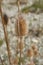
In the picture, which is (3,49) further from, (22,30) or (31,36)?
(22,30)

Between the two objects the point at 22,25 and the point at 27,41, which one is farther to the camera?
the point at 27,41

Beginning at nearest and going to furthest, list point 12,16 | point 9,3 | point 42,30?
point 42,30 < point 12,16 < point 9,3

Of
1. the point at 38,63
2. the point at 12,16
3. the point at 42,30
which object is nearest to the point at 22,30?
the point at 38,63

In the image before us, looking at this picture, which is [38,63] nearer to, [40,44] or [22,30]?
[40,44]

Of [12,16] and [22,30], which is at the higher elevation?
[22,30]

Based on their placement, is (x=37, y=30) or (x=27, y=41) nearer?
(x=27, y=41)

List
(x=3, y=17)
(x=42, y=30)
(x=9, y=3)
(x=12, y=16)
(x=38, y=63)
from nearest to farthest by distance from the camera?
(x=3, y=17), (x=38, y=63), (x=42, y=30), (x=12, y=16), (x=9, y=3)

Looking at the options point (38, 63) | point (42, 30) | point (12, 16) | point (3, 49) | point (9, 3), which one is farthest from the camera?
point (9, 3)

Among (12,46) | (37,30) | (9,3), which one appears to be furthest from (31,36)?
(9,3)

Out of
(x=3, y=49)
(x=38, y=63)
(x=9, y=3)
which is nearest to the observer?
(x=38, y=63)
